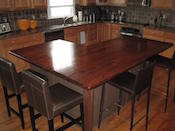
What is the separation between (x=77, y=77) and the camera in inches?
67.8

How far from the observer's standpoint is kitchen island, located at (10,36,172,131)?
5.76ft

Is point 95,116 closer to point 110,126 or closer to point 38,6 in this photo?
point 110,126

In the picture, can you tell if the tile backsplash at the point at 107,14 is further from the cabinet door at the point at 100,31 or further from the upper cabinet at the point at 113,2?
the cabinet door at the point at 100,31

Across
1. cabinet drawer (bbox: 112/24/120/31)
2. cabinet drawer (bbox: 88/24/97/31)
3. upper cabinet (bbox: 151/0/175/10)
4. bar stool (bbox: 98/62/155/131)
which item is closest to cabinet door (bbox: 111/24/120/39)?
cabinet drawer (bbox: 112/24/120/31)

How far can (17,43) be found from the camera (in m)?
3.64

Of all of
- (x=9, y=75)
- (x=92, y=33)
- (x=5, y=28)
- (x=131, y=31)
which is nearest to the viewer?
(x=9, y=75)

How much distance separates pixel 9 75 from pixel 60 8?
10.9ft

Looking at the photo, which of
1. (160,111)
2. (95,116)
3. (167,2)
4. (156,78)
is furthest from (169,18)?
(95,116)

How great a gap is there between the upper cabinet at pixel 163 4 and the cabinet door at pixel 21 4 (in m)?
2.84

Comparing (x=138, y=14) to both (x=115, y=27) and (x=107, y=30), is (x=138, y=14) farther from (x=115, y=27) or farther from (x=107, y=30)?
(x=107, y=30)

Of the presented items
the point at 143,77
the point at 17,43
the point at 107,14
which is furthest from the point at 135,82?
the point at 107,14

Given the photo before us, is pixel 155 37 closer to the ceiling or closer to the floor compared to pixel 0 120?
closer to the ceiling

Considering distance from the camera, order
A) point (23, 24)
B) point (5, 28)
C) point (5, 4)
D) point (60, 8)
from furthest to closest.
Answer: point (60, 8) < point (23, 24) < point (5, 28) < point (5, 4)

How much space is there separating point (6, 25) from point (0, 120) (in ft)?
6.65
